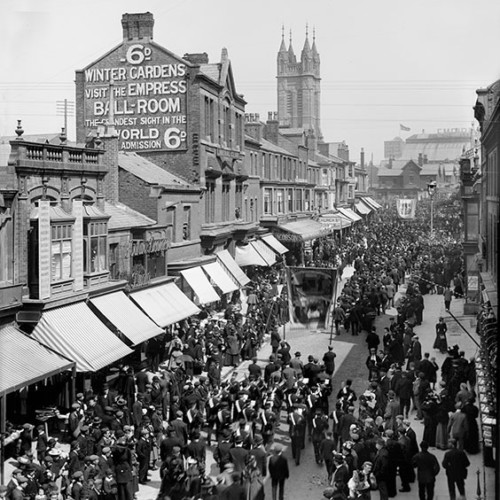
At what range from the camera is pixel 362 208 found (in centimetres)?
11144

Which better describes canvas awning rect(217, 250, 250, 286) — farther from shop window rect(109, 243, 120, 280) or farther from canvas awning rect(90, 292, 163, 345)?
canvas awning rect(90, 292, 163, 345)

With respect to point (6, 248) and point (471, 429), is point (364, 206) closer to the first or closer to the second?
point (6, 248)

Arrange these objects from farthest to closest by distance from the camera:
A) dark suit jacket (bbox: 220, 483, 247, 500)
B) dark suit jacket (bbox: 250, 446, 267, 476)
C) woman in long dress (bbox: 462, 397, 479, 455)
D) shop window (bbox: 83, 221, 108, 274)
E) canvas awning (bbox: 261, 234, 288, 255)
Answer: canvas awning (bbox: 261, 234, 288, 255) → shop window (bbox: 83, 221, 108, 274) → woman in long dress (bbox: 462, 397, 479, 455) → dark suit jacket (bbox: 250, 446, 267, 476) → dark suit jacket (bbox: 220, 483, 247, 500)

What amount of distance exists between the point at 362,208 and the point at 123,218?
8324 centimetres

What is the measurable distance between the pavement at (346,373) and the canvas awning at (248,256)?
9006 mm

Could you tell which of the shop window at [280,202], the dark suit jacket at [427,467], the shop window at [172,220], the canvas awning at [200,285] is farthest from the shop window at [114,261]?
the shop window at [280,202]

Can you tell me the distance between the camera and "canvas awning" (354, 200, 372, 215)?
351ft

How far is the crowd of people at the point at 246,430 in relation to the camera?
14469 millimetres

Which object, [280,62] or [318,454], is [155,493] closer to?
[318,454]

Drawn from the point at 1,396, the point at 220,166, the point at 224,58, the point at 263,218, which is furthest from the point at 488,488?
the point at 263,218

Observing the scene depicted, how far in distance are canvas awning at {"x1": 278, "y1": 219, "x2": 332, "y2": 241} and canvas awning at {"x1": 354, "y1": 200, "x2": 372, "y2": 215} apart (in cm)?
3598

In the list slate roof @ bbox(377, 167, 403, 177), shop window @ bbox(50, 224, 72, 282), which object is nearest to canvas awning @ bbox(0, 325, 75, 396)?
shop window @ bbox(50, 224, 72, 282)

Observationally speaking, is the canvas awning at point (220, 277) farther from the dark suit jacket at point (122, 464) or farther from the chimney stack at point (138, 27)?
the dark suit jacket at point (122, 464)

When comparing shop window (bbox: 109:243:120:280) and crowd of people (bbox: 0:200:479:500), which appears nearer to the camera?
crowd of people (bbox: 0:200:479:500)
